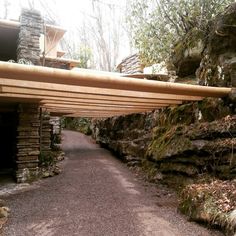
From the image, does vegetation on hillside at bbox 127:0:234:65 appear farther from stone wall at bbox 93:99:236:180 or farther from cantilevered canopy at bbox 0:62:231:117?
cantilevered canopy at bbox 0:62:231:117

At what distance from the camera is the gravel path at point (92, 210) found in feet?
11.4

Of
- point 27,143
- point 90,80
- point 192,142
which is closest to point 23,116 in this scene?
point 27,143

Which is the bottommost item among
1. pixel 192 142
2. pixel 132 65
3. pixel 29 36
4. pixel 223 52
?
pixel 192 142

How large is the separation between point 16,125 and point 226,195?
16.8 feet

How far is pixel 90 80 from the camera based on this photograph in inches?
154

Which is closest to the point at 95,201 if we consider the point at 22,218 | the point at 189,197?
the point at 22,218

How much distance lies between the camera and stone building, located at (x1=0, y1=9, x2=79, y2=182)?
253 inches

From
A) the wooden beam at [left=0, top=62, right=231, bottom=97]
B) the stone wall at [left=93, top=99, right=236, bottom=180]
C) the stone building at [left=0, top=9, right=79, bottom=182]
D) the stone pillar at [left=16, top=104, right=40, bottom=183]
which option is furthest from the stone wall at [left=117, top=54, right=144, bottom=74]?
the wooden beam at [left=0, top=62, right=231, bottom=97]

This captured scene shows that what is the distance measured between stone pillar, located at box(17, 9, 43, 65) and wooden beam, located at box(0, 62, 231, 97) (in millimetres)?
3905

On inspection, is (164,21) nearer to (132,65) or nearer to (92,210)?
(92,210)

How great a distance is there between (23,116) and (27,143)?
2.27 feet

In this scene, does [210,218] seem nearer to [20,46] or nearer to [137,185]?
[137,185]

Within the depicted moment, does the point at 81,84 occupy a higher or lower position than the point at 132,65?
lower

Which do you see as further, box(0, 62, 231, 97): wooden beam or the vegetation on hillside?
the vegetation on hillside
